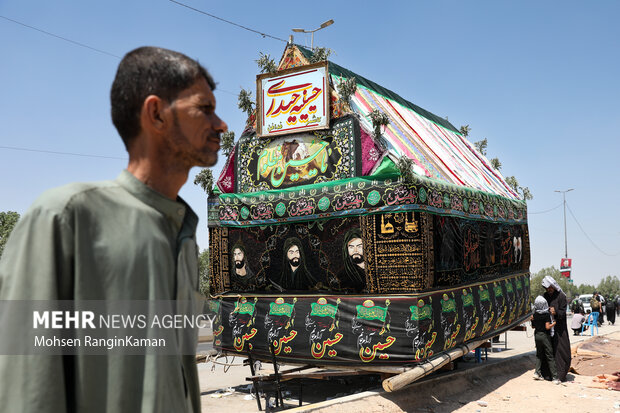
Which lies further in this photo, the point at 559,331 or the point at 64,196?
the point at 559,331

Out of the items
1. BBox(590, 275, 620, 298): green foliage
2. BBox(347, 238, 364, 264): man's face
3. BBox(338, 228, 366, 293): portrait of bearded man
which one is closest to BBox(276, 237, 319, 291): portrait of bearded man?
BBox(338, 228, 366, 293): portrait of bearded man

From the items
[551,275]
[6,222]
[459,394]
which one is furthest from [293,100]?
[551,275]

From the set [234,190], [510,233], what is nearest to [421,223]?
[234,190]

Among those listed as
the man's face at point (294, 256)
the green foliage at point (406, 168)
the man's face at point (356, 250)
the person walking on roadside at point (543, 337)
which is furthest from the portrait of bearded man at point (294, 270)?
the person walking on roadside at point (543, 337)

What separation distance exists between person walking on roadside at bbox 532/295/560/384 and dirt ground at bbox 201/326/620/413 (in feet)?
0.92

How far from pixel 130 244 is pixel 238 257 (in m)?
7.86

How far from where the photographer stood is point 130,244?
53.1 inches

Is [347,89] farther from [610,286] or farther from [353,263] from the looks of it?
[610,286]

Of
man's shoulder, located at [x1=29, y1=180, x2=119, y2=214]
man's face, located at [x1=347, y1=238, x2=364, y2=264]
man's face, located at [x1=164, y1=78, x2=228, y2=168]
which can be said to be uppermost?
man's face, located at [x1=164, y1=78, x2=228, y2=168]

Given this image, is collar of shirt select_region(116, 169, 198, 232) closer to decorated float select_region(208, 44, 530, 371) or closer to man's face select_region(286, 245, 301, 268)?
decorated float select_region(208, 44, 530, 371)

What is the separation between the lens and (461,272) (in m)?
9.07

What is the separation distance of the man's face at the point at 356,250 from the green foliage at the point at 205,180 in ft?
10.2

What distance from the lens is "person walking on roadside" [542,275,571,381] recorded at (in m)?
9.94

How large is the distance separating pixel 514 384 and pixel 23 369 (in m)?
10.1
